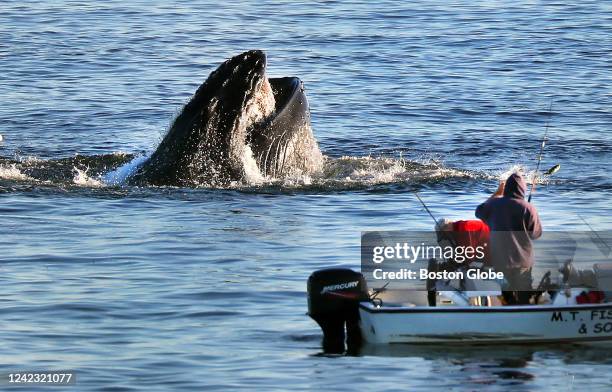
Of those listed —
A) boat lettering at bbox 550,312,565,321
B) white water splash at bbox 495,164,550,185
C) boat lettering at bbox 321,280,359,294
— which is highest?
boat lettering at bbox 321,280,359,294

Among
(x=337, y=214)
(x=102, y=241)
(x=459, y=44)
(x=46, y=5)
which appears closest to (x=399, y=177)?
(x=337, y=214)

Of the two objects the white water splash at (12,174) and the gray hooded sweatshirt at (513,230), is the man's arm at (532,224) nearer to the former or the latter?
the gray hooded sweatshirt at (513,230)

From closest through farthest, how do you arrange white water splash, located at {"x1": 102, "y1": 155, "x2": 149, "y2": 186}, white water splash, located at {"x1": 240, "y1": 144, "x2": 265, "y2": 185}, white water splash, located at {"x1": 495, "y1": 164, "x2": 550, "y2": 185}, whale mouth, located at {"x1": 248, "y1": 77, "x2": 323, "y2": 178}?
whale mouth, located at {"x1": 248, "y1": 77, "x2": 323, "y2": 178} < white water splash, located at {"x1": 240, "y1": 144, "x2": 265, "y2": 185} < white water splash, located at {"x1": 102, "y1": 155, "x2": 149, "y2": 186} < white water splash, located at {"x1": 495, "y1": 164, "x2": 550, "y2": 185}

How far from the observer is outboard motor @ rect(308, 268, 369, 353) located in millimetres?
14047

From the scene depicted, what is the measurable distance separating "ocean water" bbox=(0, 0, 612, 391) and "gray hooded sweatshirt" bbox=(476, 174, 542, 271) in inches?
32.0

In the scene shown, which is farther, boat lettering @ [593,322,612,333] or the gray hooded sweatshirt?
the gray hooded sweatshirt

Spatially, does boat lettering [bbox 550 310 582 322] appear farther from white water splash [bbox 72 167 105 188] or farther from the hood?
white water splash [bbox 72 167 105 188]

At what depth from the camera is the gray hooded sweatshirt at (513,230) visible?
46.6ft

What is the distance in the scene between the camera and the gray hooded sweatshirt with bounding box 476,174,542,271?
1422cm

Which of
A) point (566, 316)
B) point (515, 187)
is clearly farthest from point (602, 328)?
point (515, 187)

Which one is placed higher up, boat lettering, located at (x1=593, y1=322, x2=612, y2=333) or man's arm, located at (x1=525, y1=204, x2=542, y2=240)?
man's arm, located at (x1=525, y1=204, x2=542, y2=240)

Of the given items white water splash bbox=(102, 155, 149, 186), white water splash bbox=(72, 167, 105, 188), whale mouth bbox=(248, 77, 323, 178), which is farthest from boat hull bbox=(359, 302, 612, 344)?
white water splash bbox=(72, 167, 105, 188)

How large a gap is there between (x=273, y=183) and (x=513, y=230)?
230 inches

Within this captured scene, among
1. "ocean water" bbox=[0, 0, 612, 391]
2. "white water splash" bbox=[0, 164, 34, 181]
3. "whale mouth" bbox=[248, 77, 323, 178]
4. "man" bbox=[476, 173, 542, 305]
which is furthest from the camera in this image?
"white water splash" bbox=[0, 164, 34, 181]
